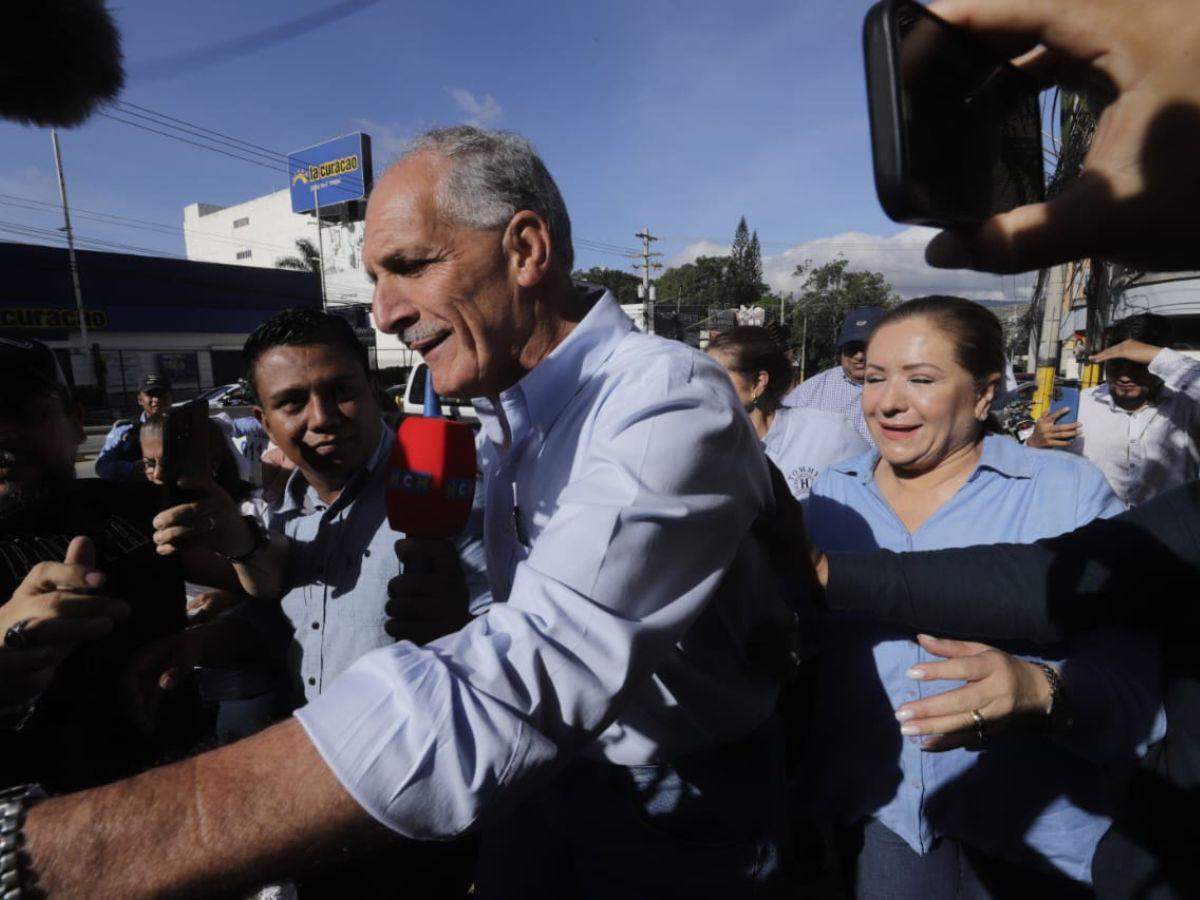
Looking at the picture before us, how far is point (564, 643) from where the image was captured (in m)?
0.86

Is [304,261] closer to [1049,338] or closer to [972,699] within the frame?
[1049,338]

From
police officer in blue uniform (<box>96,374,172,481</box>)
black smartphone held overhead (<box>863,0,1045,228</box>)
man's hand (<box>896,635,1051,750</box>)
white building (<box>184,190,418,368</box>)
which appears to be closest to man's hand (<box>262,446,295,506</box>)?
police officer in blue uniform (<box>96,374,172,481</box>)

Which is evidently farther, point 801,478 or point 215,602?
point 801,478

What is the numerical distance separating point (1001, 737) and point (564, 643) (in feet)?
3.62

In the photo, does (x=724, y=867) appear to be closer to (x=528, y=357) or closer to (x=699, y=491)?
(x=699, y=491)

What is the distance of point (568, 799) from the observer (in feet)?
5.05

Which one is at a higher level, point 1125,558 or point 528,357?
point 528,357

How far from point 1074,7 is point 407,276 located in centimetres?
120

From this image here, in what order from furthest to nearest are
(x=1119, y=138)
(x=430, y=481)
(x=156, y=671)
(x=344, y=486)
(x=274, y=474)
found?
1. (x=274, y=474)
2. (x=344, y=486)
3. (x=156, y=671)
4. (x=430, y=481)
5. (x=1119, y=138)

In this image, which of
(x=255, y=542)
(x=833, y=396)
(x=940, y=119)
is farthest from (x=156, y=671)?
(x=833, y=396)

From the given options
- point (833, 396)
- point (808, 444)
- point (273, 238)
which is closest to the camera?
point (808, 444)

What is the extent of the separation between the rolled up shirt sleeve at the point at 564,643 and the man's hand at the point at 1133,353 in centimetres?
389

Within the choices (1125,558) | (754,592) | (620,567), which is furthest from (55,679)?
(1125,558)

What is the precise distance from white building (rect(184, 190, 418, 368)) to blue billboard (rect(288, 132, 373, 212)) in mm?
2810
